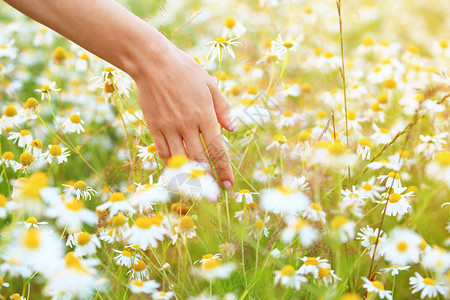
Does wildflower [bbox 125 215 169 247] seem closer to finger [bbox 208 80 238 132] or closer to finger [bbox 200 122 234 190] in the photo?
finger [bbox 200 122 234 190]

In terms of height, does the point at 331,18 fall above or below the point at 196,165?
above

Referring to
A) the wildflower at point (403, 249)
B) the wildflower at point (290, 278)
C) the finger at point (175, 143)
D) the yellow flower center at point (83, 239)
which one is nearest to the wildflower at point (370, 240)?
the wildflower at point (403, 249)

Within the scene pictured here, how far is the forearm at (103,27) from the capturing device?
0.89 metres

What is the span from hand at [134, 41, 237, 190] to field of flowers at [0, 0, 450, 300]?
0.06m

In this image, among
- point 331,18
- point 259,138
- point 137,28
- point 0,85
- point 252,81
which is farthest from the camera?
point 331,18

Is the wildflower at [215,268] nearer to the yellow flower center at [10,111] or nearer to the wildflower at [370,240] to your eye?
the wildflower at [370,240]

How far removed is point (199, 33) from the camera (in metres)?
2.36

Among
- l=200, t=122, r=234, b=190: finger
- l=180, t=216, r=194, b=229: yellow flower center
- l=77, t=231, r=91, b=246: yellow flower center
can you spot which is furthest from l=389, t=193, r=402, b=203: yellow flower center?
l=77, t=231, r=91, b=246: yellow flower center

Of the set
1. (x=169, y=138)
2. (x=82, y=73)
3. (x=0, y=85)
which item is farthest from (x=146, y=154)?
(x=82, y=73)

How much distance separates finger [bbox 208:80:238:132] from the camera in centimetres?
99

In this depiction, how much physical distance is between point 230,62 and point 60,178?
116 centimetres

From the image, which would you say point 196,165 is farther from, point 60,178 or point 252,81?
point 252,81

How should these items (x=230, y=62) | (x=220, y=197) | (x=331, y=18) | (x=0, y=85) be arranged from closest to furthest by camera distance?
(x=220, y=197)
(x=0, y=85)
(x=230, y=62)
(x=331, y=18)

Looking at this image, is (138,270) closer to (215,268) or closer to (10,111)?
(215,268)
